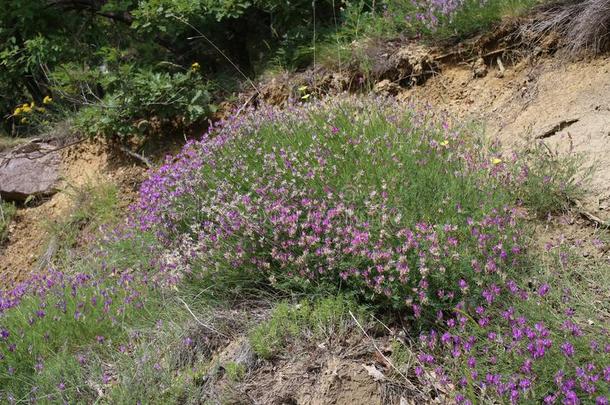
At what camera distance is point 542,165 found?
3.46 metres

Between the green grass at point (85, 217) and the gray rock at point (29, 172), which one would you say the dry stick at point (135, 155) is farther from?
the gray rock at point (29, 172)

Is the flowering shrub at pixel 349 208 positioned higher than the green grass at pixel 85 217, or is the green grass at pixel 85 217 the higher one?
the flowering shrub at pixel 349 208

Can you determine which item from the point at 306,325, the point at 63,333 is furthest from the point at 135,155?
the point at 306,325

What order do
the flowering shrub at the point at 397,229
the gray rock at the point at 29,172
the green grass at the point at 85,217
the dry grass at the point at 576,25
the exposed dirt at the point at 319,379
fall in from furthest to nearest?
the gray rock at the point at 29,172, the green grass at the point at 85,217, the dry grass at the point at 576,25, the exposed dirt at the point at 319,379, the flowering shrub at the point at 397,229

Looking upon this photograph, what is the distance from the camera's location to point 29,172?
6387 millimetres

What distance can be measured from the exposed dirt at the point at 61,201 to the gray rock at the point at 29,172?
10 cm

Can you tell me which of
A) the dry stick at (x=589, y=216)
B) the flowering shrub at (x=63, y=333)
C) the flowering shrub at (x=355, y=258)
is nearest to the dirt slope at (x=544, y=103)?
the dry stick at (x=589, y=216)

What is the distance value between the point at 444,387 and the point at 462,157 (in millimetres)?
1522

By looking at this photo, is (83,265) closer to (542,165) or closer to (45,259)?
(45,259)

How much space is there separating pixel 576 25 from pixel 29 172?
545 cm

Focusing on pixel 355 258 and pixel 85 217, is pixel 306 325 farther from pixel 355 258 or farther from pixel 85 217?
pixel 85 217

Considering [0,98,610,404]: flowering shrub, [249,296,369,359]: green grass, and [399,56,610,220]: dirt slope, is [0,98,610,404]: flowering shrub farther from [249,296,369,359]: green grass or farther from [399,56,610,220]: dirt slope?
Result: [399,56,610,220]: dirt slope

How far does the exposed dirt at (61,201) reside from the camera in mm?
5727

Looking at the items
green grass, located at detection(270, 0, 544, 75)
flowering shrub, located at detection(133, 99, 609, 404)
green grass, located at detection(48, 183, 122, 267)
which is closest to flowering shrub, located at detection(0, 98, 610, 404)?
flowering shrub, located at detection(133, 99, 609, 404)
